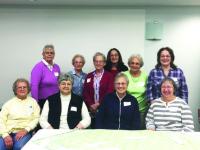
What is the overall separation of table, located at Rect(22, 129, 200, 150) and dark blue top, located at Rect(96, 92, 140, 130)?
579 mm

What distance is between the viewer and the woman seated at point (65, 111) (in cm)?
338

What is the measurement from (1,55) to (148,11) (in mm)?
2658

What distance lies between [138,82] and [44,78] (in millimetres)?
1265

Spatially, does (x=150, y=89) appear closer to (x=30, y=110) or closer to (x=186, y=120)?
(x=186, y=120)

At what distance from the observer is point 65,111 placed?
3.42 metres

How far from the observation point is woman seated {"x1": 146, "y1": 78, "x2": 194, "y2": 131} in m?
3.23

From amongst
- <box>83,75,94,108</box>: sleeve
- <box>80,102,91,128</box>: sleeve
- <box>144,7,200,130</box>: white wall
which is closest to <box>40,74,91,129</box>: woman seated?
<box>80,102,91,128</box>: sleeve

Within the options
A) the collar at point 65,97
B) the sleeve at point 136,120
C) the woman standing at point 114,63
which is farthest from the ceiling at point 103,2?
the sleeve at point 136,120

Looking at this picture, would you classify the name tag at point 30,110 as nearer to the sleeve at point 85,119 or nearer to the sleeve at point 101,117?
the sleeve at point 85,119

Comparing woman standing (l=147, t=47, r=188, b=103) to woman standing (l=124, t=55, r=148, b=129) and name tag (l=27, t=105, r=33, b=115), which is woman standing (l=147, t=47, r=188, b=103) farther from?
name tag (l=27, t=105, r=33, b=115)

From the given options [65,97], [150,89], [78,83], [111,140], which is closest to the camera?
[111,140]

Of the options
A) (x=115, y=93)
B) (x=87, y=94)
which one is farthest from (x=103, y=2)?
(x=115, y=93)

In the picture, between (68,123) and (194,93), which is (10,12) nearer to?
(68,123)

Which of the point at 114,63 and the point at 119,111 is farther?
the point at 114,63
